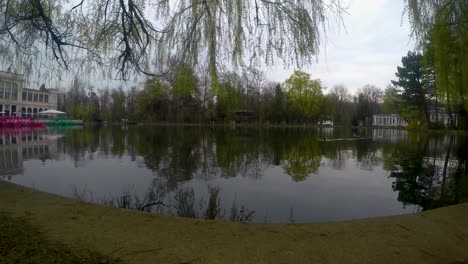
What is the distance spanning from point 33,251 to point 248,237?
2.44 m

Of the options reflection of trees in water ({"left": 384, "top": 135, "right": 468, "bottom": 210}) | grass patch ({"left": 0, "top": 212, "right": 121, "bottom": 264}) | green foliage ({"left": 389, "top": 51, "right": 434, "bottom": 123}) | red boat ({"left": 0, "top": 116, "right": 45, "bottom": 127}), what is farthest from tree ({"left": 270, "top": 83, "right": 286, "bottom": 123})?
red boat ({"left": 0, "top": 116, "right": 45, "bottom": 127})

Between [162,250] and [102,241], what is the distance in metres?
0.79

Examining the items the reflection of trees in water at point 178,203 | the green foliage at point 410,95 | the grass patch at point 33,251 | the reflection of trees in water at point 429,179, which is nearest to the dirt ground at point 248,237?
the grass patch at point 33,251

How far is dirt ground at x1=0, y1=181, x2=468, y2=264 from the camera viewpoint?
3.54m

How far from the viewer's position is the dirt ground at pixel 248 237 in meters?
3.54

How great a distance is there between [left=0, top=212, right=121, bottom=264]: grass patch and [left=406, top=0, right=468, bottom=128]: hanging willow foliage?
5848mm

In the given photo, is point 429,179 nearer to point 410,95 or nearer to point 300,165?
point 300,165

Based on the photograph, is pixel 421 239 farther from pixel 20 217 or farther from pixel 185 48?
pixel 20 217

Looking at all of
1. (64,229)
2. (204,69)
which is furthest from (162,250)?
(204,69)

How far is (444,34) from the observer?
219 inches

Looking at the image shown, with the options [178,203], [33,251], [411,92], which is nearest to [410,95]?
[411,92]

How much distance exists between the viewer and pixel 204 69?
14.5ft

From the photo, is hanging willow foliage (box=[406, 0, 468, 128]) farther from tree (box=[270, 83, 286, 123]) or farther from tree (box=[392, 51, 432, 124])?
tree (box=[392, 51, 432, 124])

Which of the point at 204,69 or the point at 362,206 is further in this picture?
the point at 362,206
